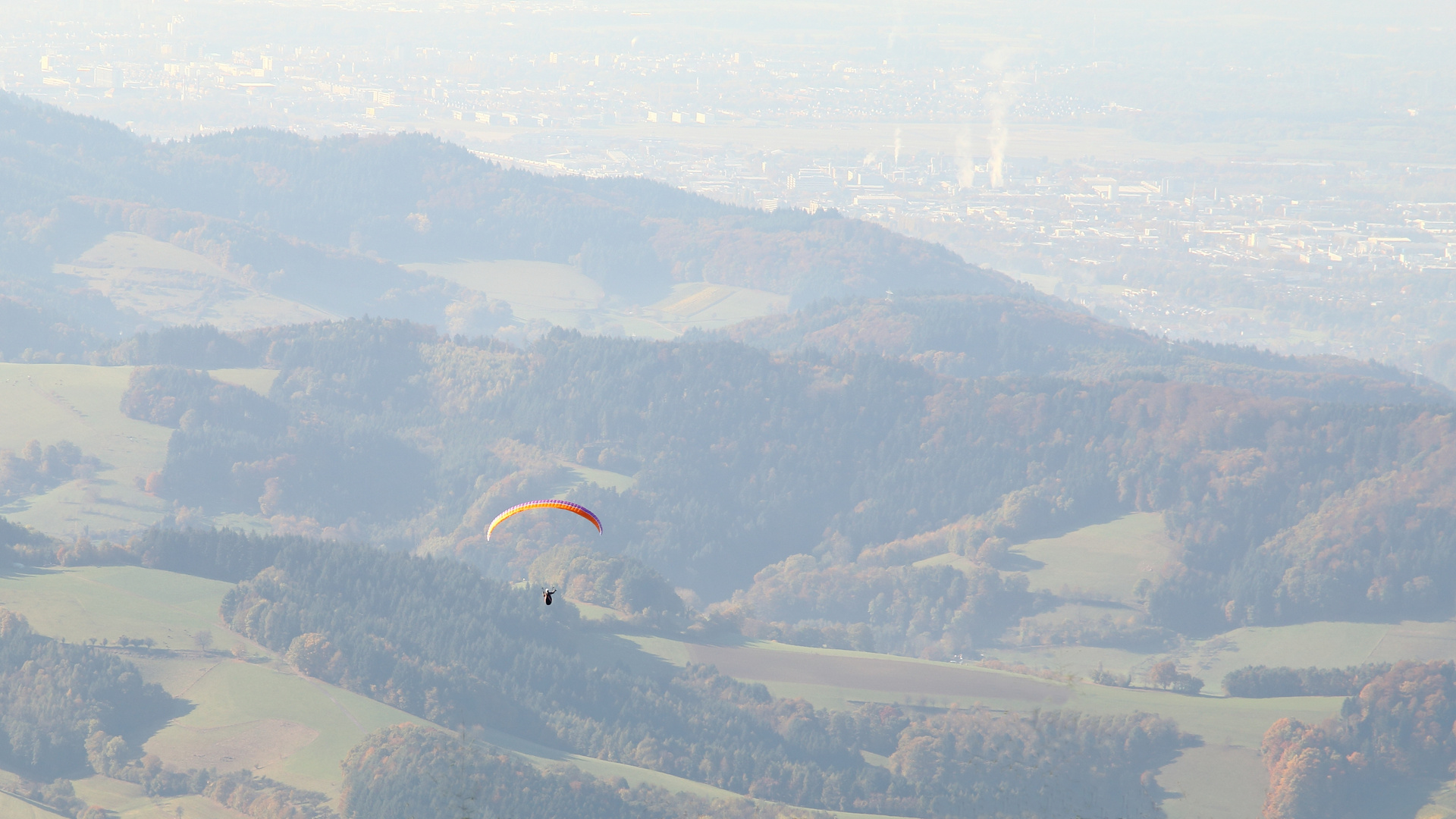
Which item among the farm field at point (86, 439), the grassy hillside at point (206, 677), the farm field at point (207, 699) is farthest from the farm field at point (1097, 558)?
the grassy hillside at point (206, 677)

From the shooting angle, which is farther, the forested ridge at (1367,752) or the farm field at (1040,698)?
the farm field at (1040,698)

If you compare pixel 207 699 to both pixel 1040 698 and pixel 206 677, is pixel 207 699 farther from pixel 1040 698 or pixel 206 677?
pixel 1040 698

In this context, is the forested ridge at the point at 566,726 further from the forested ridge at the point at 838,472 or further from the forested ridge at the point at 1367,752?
the forested ridge at the point at 838,472

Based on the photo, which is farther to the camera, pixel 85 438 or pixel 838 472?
pixel 838 472

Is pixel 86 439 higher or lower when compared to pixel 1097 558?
lower

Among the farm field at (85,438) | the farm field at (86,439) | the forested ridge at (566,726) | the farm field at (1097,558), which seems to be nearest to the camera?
the forested ridge at (566,726)

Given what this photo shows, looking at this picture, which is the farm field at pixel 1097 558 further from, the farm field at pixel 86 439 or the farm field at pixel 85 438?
the farm field at pixel 85 438

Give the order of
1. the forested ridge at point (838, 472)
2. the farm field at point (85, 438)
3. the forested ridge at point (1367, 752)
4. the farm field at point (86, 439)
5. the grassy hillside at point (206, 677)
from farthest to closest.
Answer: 1. the forested ridge at point (838, 472)
2. the farm field at point (85, 438)
3. the farm field at point (86, 439)
4. the forested ridge at point (1367, 752)
5. the grassy hillside at point (206, 677)

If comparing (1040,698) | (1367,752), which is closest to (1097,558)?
(1040,698)

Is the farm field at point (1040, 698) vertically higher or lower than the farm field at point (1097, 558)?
lower

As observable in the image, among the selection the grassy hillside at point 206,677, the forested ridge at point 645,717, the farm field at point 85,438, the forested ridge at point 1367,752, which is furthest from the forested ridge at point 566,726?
the farm field at point 85,438

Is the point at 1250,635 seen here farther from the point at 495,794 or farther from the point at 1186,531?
the point at 495,794

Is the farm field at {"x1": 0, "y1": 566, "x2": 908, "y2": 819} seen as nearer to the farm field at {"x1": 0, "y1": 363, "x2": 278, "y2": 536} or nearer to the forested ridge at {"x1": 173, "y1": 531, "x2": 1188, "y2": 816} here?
the forested ridge at {"x1": 173, "y1": 531, "x2": 1188, "y2": 816}
